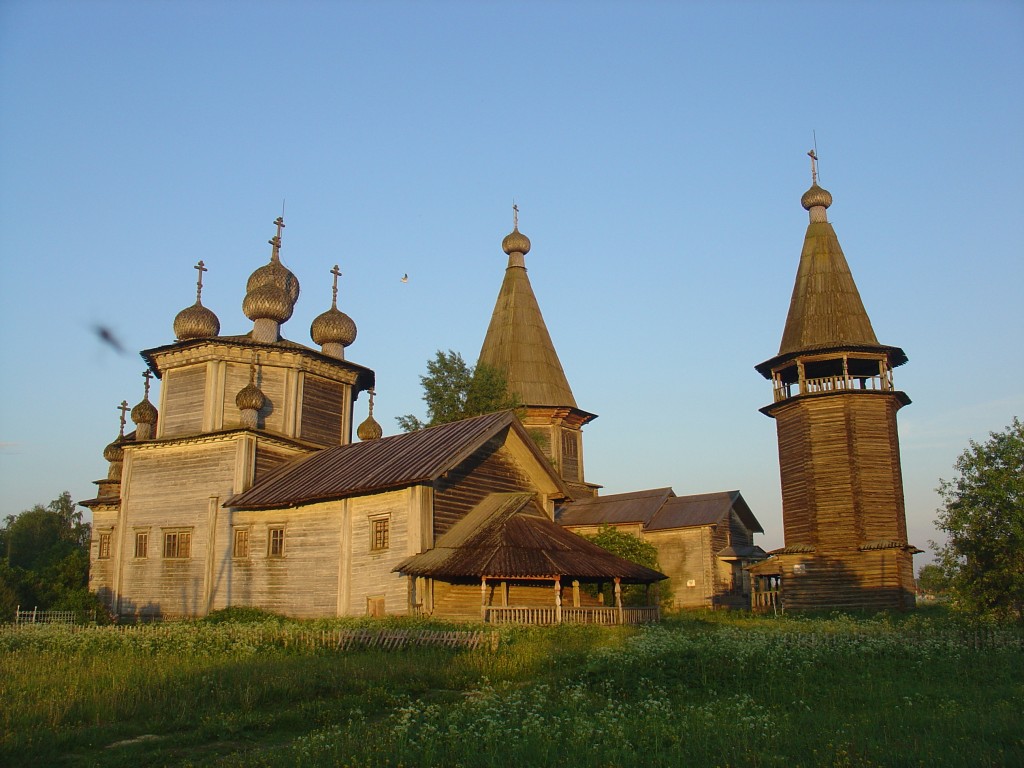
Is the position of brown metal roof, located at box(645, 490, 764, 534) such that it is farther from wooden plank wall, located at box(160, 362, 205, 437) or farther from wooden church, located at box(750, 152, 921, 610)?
wooden plank wall, located at box(160, 362, 205, 437)

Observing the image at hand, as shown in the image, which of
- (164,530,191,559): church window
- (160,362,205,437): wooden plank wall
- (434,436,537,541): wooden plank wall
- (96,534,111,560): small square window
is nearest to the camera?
(434,436,537,541): wooden plank wall

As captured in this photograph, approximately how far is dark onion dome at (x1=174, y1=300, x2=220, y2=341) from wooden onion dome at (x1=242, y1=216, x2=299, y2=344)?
1364 millimetres

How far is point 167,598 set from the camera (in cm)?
2986

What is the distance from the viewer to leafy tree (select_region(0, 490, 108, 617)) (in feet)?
110

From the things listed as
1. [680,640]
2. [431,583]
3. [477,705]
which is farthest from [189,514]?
[477,705]

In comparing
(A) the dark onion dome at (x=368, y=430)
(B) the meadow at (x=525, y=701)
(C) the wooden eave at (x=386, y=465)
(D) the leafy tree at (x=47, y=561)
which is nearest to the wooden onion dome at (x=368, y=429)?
(A) the dark onion dome at (x=368, y=430)

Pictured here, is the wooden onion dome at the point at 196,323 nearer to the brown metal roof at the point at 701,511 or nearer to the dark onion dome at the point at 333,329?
the dark onion dome at the point at 333,329

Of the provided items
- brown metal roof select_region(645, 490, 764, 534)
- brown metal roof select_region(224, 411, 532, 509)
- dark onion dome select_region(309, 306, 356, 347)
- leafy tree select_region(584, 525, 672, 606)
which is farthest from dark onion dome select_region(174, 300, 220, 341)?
brown metal roof select_region(645, 490, 764, 534)

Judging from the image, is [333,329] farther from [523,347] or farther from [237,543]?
A: [523,347]

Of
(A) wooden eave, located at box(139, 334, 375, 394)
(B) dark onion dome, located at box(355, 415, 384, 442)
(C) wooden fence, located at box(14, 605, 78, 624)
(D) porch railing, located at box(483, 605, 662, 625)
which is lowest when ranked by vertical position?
(C) wooden fence, located at box(14, 605, 78, 624)

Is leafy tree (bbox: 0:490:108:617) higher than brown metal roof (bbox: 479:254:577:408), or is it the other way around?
brown metal roof (bbox: 479:254:577:408)

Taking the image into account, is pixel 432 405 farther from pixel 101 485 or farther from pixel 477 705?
pixel 477 705

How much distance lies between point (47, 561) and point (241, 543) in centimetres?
2383

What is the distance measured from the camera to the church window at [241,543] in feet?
93.7
